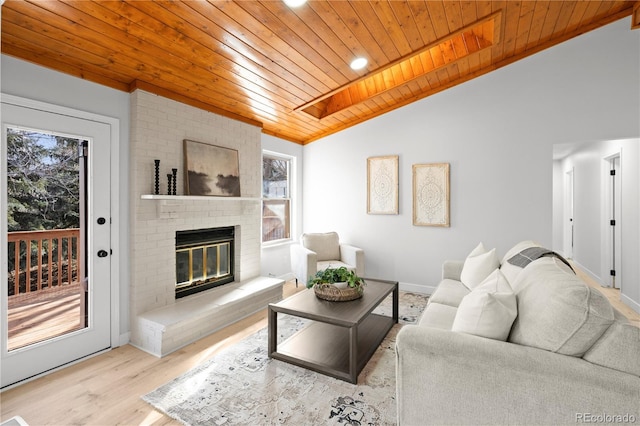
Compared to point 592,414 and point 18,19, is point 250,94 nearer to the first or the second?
point 18,19

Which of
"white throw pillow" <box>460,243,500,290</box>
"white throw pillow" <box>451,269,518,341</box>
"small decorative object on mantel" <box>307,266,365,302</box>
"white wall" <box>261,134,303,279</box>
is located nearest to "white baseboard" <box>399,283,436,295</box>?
"white throw pillow" <box>460,243,500,290</box>

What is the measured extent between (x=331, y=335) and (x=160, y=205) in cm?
200

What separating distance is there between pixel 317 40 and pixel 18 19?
193cm

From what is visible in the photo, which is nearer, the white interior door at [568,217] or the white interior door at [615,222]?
the white interior door at [615,222]

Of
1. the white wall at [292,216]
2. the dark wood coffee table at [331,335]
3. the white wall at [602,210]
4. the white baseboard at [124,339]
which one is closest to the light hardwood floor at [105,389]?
the white baseboard at [124,339]

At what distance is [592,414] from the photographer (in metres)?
1.23

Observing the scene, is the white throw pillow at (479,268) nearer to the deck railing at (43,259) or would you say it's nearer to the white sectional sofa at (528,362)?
the white sectional sofa at (528,362)

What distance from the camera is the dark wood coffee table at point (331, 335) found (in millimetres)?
Result: 2232

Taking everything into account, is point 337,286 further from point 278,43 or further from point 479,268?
point 278,43

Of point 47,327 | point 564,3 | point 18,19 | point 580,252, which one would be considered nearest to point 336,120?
point 564,3

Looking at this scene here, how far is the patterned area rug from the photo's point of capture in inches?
72.5

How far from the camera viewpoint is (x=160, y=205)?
2.97 meters

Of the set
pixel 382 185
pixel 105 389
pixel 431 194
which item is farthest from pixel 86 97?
pixel 431 194

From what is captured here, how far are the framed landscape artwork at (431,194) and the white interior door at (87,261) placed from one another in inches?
142
